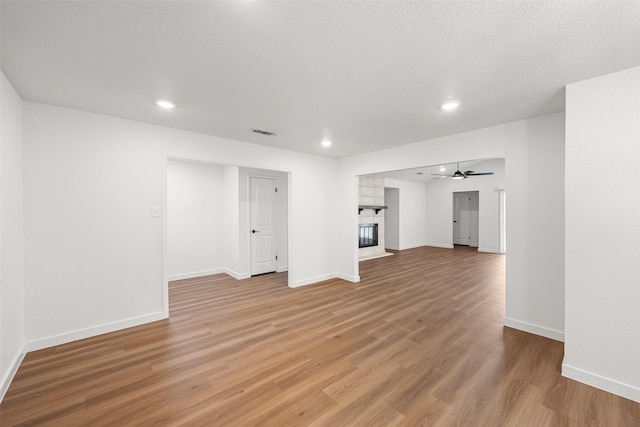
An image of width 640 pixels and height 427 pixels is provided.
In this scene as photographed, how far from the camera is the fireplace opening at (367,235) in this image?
8023 mm

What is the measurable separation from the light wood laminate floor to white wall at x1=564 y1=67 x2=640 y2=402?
286mm

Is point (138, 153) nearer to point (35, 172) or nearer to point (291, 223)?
point (35, 172)

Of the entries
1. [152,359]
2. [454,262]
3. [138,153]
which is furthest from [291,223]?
[454,262]

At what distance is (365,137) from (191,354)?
348 cm

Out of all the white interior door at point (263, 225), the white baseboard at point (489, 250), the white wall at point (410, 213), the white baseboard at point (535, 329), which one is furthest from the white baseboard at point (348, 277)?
the white baseboard at point (489, 250)

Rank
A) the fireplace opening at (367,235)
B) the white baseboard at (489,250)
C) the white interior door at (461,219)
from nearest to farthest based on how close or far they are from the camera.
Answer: the fireplace opening at (367,235)
the white baseboard at (489,250)
the white interior door at (461,219)

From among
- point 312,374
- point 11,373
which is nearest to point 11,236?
point 11,373

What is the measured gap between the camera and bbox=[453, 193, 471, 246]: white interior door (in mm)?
10148

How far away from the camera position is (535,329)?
298cm

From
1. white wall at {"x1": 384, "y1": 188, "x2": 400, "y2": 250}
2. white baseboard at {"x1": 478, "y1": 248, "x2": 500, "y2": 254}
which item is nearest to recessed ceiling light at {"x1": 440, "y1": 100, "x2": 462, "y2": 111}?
white wall at {"x1": 384, "y1": 188, "x2": 400, "y2": 250}

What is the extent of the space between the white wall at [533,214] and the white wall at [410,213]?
232 inches

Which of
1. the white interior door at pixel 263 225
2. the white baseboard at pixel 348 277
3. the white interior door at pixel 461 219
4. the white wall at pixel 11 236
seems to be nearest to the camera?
the white wall at pixel 11 236

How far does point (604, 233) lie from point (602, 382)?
3.92ft

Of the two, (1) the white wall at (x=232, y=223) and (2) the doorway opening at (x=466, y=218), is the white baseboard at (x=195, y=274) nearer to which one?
(1) the white wall at (x=232, y=223)
